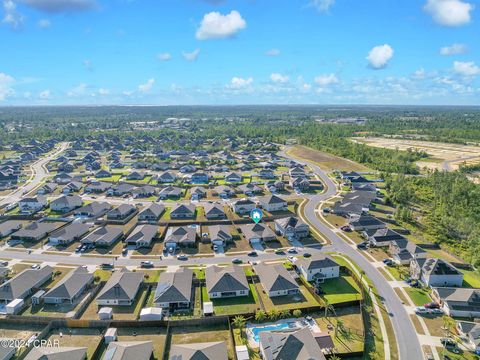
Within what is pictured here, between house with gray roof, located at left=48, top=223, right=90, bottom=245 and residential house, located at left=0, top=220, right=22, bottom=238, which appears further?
residential house, located at left=0, top=220, right=22, bottom=238

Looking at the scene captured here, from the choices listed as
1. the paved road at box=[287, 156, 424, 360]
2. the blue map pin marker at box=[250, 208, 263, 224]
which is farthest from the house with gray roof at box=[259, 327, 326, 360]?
the blue map pin marker at box=[250, 208, 263, 224]

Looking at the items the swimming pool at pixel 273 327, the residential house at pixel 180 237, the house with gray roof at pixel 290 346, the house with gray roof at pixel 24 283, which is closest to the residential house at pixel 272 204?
the residential house at pixel 180 237

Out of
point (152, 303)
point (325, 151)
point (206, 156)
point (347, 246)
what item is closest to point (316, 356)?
point (152, 303)

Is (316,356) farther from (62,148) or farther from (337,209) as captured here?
(62,148)

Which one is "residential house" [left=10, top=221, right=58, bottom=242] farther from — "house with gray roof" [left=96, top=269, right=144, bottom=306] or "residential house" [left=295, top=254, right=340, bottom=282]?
"residential house" [left=295, top=254, right=340, bottom=282]

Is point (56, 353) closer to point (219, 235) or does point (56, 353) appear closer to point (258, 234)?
point (219, 235)

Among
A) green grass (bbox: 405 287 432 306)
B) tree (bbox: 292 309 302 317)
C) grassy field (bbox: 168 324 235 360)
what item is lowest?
green grass (bbox: 405 287 432 306)

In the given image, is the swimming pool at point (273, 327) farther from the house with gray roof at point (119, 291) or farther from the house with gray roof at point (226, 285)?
the house with gray roof at point (119, 291)
